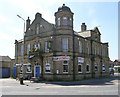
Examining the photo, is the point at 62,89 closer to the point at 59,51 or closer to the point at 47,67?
the point at 59,51

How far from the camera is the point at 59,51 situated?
86.3 ft

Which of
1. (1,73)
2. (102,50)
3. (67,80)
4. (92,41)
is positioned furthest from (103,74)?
(1,73)

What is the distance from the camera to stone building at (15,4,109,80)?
26031 mm

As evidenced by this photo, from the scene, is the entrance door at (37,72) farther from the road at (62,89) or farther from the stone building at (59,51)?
the road at (62,89)

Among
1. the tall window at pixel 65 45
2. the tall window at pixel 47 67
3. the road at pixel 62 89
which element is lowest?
the road at pixel 62 89

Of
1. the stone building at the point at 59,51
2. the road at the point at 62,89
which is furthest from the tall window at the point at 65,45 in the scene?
the road at the point at 62,89

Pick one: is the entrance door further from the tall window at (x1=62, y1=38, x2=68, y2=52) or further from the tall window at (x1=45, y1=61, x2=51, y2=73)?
the tall window at (x1=62, y1=38, x2=68, y2=52)

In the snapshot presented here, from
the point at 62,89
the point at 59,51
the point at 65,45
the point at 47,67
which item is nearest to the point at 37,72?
the point at 47,67

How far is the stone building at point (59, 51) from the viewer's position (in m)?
26.0

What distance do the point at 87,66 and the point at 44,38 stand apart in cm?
1070

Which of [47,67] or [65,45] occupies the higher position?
[65,45]

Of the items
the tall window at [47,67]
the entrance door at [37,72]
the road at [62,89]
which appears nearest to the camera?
the road at [62,89]

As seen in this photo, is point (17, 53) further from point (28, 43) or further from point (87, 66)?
point (87, 66)

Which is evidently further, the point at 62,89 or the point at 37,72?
the point at 37,72
